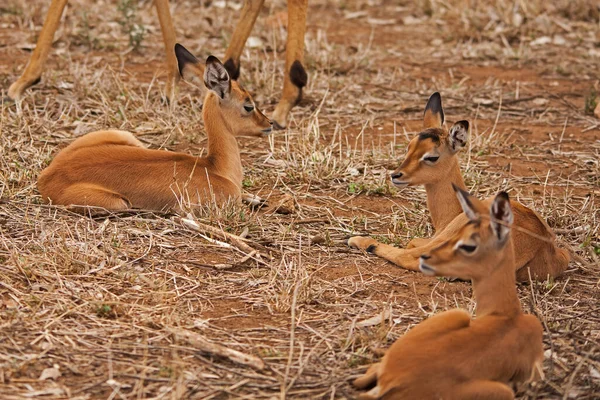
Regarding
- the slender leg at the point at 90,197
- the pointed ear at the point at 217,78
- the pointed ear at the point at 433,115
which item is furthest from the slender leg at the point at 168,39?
the pointed ear at the point at 433,115

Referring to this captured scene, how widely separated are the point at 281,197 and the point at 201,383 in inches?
103

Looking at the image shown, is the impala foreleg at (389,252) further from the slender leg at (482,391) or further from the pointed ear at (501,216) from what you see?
the slender leg at (482,391)

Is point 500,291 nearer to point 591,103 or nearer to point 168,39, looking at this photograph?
point 591,103

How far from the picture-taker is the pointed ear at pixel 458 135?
221 inches

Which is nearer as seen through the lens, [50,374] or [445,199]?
[50,374]

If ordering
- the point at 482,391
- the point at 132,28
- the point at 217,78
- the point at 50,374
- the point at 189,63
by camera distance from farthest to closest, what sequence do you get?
the point at 132,28
the point at 189,63
the point at 217,78
the point at 50,374
the point at 482,391

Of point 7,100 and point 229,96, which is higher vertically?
point 229,96

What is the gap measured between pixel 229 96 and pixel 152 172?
2.36 ft

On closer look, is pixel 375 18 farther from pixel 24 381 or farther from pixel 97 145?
pixel 24 381

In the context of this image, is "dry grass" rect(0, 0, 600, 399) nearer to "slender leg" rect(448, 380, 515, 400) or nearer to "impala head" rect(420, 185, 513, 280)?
"slender leg" rect(448, 380, 515, 400)

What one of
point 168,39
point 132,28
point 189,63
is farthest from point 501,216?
point 132,28

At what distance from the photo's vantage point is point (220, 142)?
636 centimetres

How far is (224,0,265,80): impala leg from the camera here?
851cm

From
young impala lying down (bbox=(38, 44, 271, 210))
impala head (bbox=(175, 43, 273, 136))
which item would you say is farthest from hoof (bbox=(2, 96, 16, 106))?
impala head (bbox=(175, 43, 273, 136))
